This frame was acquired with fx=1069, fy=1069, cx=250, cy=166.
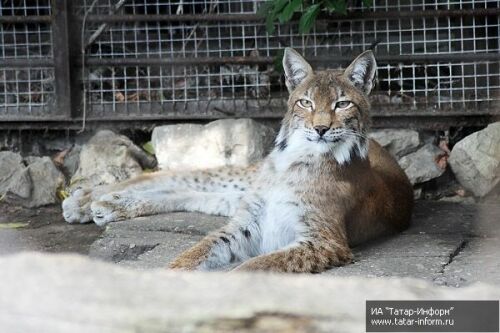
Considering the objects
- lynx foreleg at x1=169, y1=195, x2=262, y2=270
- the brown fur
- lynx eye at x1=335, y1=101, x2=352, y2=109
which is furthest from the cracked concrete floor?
lynx eye at x1=335, y1=101, x2=352, y2=109

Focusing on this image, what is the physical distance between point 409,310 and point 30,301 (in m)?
1.24

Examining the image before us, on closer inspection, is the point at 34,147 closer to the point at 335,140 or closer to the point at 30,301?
the point at 335,140

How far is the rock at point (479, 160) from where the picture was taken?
23.4ft

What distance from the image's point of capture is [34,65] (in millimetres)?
7641

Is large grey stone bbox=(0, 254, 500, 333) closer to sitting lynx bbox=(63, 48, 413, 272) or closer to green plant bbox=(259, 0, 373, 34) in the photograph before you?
sitting lynx bbox=(63, 48, 413, 272)

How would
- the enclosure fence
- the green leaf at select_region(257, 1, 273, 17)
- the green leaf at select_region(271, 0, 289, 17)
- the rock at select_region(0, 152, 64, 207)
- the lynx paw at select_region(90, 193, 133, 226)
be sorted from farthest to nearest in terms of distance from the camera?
the enclosure fence
the rock at select_region(0, 152, 64, 207)
the green leaf at select_region(257, 1, 273, 17)
the green leaf at select_region(271, 0, 289, 17)
the lynx paw at select_region(90, 193, 133, 226)

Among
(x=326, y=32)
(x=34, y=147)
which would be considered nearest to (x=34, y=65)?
(x=34, y=147)

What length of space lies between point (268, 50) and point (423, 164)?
53.5 inches

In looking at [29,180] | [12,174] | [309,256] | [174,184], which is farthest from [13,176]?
[309,256]

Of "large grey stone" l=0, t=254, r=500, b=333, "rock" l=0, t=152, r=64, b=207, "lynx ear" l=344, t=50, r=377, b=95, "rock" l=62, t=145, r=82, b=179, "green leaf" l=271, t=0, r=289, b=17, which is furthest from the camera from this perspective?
"rock" l=62, t=145, r=82, b=179

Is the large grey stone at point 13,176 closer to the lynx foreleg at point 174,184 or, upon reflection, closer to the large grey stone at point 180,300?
the lynx foreleg at point 174,184

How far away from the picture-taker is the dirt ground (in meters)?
6.09

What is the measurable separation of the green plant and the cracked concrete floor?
52.5 inches

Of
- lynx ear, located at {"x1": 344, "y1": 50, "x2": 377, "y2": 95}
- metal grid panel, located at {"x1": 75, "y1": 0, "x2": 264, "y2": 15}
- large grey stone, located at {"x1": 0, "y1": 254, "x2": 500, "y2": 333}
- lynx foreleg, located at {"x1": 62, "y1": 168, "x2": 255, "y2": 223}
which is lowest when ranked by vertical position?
large grey stone, located at {"x1": 0, "y1": 254, "x2": 500, "y2": 333}
